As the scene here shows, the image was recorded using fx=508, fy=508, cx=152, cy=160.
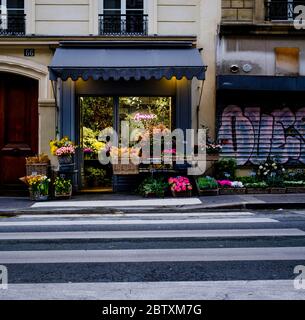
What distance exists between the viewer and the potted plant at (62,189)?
12898mm

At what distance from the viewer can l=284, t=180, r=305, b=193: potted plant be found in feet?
44.4

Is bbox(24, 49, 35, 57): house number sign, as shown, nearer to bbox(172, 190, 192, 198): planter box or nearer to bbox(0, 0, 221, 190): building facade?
bbox(0, 0, 221, 190): building facade

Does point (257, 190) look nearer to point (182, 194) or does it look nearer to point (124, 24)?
point (182, 194)

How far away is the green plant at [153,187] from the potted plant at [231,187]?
1.54m

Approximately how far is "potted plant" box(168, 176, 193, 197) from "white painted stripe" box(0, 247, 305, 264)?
6.51 m

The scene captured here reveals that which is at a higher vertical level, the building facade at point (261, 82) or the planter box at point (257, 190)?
the building facade at point (261, 82)

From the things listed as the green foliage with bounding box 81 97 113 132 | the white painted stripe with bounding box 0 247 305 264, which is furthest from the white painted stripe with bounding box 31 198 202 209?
the white painted stripe with bounding box 0 247 305 264

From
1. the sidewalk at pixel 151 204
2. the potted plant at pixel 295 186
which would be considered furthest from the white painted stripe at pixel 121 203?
the potted plant at pixel 295 186

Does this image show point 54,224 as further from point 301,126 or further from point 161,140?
point 301,126

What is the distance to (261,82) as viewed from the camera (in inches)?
551

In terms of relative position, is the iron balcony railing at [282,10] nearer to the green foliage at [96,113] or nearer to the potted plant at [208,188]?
the potted plant at [208,188]

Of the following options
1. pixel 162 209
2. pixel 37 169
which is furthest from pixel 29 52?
pixel 162 209

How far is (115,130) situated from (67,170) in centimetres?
192

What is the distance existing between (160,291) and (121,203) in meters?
7.13
